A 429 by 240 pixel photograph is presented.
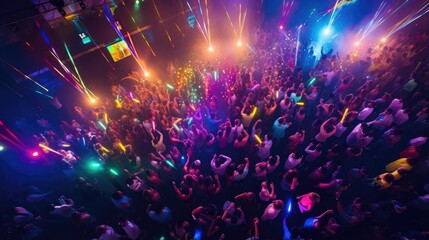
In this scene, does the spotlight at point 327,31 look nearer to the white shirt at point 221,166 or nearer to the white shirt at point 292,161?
the white shirt at point 292,161

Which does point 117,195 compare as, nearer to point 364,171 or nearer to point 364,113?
point 364,171

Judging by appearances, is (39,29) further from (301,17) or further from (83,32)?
(301,17)

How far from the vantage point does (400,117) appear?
15.3 feet

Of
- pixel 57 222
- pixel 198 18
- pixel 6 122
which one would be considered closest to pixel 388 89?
pixel 57 222

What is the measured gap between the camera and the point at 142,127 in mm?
5328

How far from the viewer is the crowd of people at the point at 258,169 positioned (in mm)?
3596

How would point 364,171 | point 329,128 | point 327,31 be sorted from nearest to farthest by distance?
point 364,171 < point 329,128 < point 327,31

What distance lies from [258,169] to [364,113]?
3.11 meters

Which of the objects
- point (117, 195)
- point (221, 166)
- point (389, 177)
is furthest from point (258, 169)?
point (117, 195)

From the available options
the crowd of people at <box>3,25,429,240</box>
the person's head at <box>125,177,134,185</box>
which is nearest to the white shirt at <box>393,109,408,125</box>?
the crowd of people at <box>3,25,429,240</box>

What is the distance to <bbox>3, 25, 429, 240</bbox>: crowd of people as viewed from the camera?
360 centimetres

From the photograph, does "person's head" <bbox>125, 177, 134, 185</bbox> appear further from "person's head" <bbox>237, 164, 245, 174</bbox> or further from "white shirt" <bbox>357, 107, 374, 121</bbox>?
"white shirt" <bbox>357, 107, 374, 121</bbox>

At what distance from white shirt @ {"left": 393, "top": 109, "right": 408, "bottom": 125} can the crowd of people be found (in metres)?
0.02

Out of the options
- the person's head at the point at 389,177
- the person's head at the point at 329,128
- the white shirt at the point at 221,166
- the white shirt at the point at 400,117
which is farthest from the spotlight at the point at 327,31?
the white shirt at the point at 221,166
